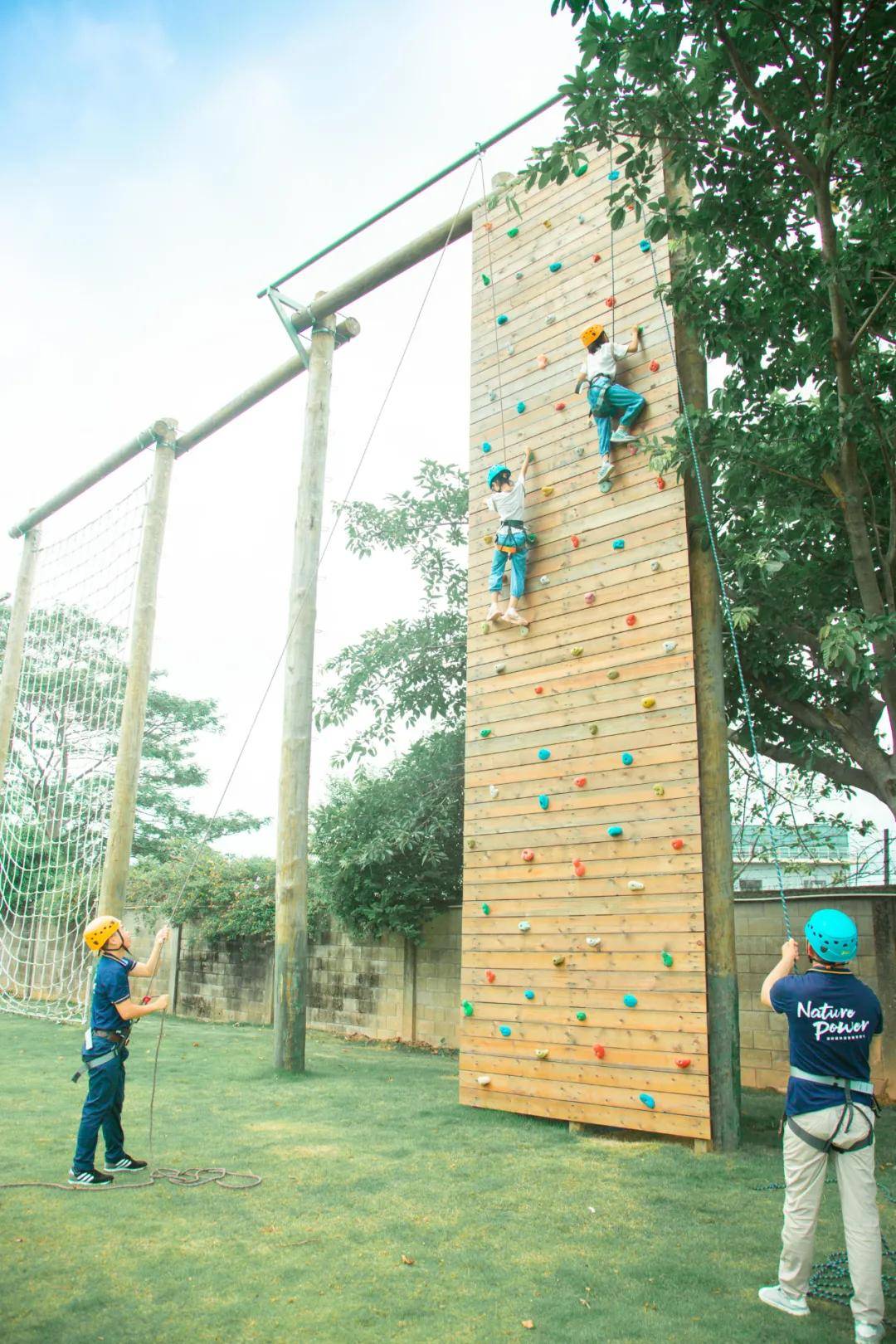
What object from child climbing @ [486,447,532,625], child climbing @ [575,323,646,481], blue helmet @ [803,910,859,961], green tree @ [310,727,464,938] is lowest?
blue helmet @ [803,910,859,961]

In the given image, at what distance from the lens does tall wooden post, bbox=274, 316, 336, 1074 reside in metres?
7.45

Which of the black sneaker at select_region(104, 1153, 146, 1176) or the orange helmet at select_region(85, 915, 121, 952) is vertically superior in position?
the orange helmet at select_region(85, 915, 121, 952)

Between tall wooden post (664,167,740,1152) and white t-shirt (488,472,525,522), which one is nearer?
tall wooden post (664,167,740,1152)

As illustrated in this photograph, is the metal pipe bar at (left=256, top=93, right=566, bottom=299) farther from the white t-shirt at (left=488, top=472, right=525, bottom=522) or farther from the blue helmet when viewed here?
the blue helmet

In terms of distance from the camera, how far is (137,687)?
9461 mm

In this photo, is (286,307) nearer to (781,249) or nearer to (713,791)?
(781,249)

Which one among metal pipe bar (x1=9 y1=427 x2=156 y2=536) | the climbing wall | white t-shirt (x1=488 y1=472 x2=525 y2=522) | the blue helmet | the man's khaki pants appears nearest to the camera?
the man's khaki pants

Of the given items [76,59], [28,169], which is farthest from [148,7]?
[28,169]

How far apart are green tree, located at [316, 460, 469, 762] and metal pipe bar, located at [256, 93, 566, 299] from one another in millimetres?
2944

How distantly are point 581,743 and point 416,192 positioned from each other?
4988 millimetres

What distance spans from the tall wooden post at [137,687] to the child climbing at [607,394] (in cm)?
528

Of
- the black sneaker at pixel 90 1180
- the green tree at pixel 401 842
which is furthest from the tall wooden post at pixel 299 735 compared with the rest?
the black sneaker at pixel 90 1180

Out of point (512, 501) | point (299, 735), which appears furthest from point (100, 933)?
point (512, 501)

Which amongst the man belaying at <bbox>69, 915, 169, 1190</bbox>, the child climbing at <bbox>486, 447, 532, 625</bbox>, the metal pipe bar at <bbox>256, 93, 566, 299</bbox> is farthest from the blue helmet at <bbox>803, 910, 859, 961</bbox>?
the metal pipe bar at <bbox>256, 93, 566, 299</bbox>
